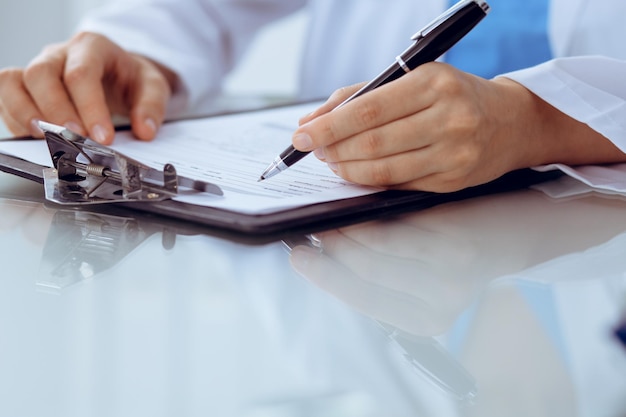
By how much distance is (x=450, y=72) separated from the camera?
0.54 meters

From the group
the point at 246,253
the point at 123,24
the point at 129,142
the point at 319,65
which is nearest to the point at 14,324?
the point at 246,253

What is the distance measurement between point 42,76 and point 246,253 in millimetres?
433

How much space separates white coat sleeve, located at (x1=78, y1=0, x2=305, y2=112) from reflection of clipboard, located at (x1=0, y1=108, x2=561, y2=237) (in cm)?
46

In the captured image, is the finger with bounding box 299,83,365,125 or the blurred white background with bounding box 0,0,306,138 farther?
the blurred white background with bounding box 0,0,306,138

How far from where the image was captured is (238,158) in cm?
64

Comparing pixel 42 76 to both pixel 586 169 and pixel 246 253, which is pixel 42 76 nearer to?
pixel 246 253

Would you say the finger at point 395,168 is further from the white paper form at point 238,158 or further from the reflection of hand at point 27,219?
the reflection of hand at point 27,219

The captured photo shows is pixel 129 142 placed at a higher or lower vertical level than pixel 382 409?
higher

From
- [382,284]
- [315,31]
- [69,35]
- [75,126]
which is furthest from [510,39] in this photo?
[69,35]

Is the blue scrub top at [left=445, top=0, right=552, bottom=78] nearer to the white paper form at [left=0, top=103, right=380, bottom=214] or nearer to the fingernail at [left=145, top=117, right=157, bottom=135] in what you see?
the white paper form at [left=0, top=103, right=380, bottom=214]

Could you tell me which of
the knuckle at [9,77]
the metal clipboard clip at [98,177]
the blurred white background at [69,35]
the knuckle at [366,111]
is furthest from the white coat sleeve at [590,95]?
the blurred white background at [69,35]

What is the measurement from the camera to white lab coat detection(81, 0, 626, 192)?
94 cm

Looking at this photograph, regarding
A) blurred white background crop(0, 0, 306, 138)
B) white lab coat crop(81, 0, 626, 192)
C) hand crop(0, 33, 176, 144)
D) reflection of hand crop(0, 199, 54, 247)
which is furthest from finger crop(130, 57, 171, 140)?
blurred white background crop(0, 0, 306, 138)

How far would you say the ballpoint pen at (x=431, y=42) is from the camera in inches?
20.6
